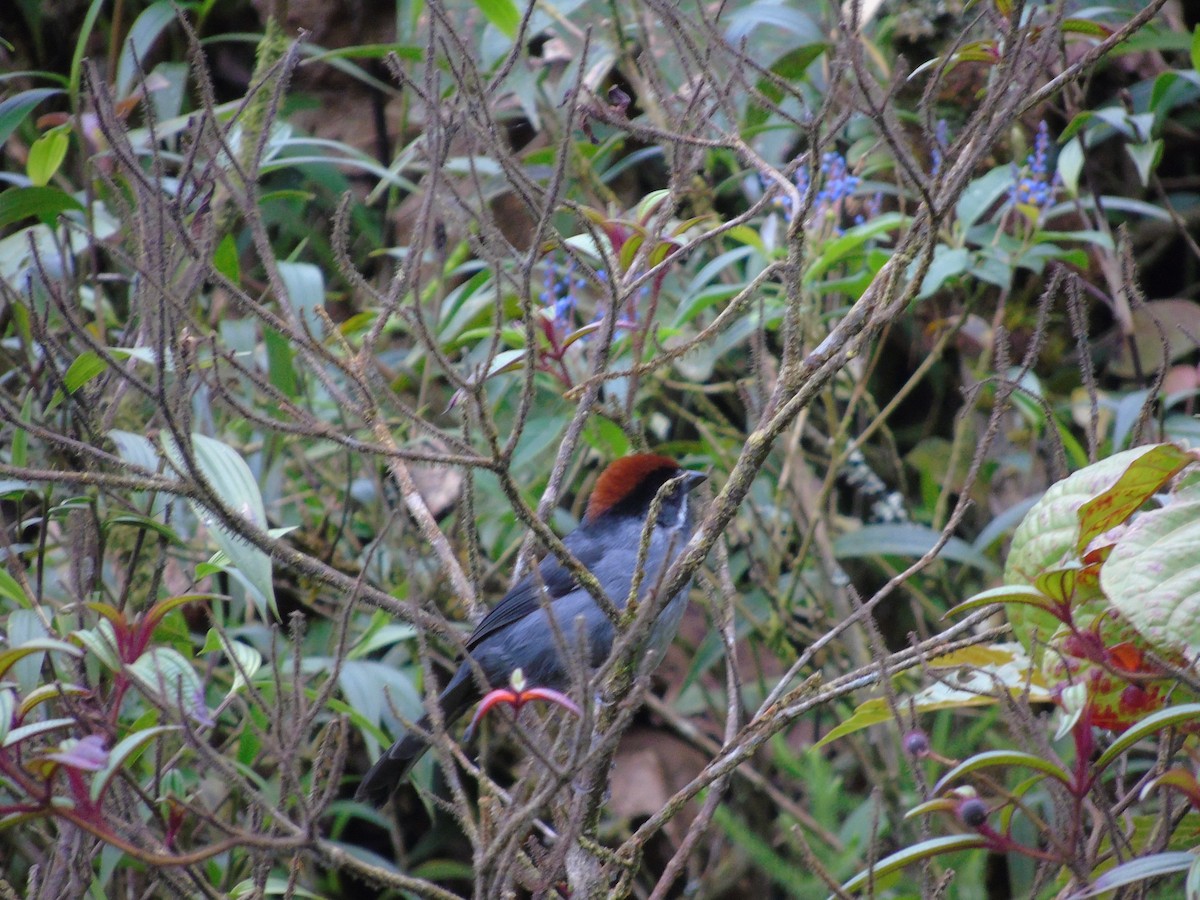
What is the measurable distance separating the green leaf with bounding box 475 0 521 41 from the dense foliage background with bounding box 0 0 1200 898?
11 millimetres

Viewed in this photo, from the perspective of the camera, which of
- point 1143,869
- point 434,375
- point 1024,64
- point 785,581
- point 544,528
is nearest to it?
point 1143,869

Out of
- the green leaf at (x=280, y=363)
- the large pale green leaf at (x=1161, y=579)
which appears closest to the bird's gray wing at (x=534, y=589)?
the green leaf at (x=280, y=363)

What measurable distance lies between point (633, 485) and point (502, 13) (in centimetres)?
160

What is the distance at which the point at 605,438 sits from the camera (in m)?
4.36

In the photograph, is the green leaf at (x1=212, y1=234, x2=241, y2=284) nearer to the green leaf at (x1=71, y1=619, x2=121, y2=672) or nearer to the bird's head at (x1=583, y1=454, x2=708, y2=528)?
the bird's head at (x1=583, y1=454, x2=708, y2=528)

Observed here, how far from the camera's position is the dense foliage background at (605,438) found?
2100mm

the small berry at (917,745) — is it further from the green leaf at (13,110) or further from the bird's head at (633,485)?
the green leaf at (13,110)

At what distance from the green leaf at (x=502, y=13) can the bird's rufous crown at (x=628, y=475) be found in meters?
1.42

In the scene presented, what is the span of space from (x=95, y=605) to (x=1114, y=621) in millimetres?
1802

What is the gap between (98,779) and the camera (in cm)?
179

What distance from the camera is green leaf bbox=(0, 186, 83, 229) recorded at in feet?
10.8

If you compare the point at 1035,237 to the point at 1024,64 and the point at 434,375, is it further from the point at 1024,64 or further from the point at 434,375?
the point at 434,375

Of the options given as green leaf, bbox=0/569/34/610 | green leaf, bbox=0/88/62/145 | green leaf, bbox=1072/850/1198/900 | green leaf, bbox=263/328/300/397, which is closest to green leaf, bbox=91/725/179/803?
green leaf, bbox=0/569/34/610

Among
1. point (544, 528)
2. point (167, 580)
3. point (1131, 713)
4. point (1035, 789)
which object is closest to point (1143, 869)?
point (1131, 713)
